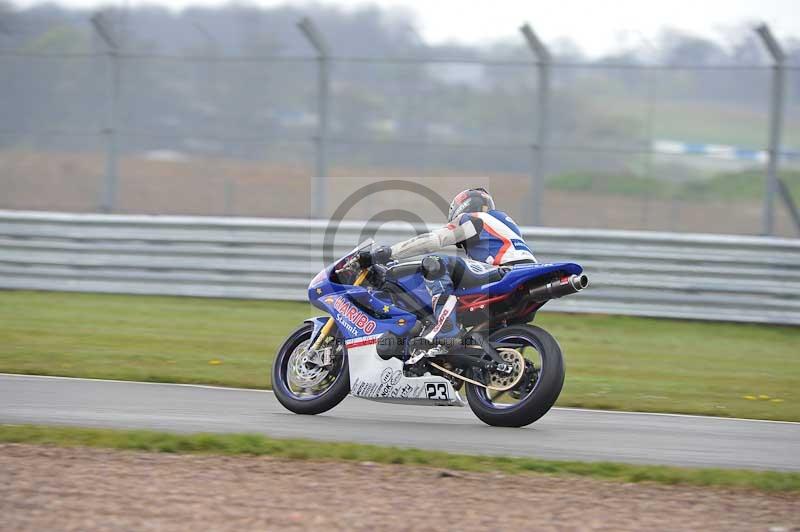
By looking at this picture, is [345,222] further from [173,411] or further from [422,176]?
[173,411]

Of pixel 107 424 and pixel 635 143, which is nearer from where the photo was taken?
pixel 107 424

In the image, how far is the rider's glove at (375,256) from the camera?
8273mm

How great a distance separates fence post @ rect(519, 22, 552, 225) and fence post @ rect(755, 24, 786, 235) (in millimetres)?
2757

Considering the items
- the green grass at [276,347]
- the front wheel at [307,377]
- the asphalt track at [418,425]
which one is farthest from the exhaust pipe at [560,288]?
the green grass at [276,347]

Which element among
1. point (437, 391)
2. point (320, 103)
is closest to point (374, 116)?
point (320, 103)

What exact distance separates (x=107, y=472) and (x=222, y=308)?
8529 millimetres

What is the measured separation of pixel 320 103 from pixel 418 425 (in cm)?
903

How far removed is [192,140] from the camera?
17.1 m

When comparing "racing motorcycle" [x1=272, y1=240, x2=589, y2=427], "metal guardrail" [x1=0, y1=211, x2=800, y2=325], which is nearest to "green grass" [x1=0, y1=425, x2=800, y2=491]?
"racing motorcycle" [x1=272, y1=240, x2=589, y2=427]

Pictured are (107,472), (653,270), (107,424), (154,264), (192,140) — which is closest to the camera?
(107,472)

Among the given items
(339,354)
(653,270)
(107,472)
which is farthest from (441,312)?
(653,270)

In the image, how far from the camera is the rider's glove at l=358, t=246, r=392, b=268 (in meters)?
8.27

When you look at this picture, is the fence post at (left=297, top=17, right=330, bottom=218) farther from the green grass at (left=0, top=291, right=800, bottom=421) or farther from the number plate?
the number plate

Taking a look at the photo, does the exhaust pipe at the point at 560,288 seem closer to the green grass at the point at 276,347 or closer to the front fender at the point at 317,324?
the front fender at the point at 317,324
